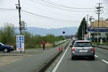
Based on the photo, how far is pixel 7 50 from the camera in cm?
2859

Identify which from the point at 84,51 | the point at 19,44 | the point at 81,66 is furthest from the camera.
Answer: the point at 19,44

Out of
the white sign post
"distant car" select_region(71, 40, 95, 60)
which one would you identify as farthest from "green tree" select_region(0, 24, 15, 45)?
"distant car" select_region(71, 40, 95, 60)

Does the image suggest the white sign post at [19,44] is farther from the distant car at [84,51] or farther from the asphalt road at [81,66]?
the asphalt road at [81,66]

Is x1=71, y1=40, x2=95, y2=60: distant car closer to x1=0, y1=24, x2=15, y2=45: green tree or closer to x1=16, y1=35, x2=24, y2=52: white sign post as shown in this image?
x1=16, y1=35, x2=24, y2=52: white sign post

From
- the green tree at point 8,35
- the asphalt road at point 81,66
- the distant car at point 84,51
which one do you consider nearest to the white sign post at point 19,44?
the distant car at point 84,51

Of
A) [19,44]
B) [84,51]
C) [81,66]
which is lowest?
[81,66]

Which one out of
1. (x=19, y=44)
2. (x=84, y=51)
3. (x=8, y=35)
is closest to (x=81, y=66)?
(x=84, y=51)

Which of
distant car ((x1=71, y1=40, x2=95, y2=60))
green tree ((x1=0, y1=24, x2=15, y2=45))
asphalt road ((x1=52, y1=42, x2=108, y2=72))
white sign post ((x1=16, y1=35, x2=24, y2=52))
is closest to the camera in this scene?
asphalt road ((x1=52, y1=42, x2=108, y2=72))

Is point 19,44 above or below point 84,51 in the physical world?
above

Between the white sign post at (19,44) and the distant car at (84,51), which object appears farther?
the white sign post at (19,44)

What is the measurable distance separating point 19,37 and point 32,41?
30.9 metres

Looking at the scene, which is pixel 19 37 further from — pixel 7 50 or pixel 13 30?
pixel 13 30

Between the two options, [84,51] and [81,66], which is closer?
[81,66]

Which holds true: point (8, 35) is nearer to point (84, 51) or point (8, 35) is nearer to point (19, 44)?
point (19, 44)
